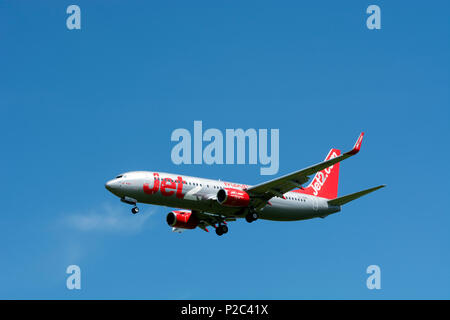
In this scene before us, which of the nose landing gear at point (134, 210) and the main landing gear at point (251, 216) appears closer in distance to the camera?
the nose landing gear at point (134, 210)

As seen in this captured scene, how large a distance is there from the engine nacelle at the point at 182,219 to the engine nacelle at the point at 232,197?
807cm

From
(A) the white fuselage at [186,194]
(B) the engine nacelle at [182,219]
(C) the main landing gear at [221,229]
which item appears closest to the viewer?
(A) the white fuselage at [186,194]

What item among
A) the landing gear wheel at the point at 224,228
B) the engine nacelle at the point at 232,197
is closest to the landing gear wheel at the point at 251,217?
the engine nacelle at the point at 232,197

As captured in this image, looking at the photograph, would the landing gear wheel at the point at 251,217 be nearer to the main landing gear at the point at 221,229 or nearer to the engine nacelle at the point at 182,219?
the main landing gear at the point at 221,229

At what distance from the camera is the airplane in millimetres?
56531

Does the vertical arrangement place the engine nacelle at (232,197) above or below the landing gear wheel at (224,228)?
above

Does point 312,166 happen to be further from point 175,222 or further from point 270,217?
point 175,222

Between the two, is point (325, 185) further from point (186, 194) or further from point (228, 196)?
point (186, 194)

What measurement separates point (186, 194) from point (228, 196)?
3532 millimetres

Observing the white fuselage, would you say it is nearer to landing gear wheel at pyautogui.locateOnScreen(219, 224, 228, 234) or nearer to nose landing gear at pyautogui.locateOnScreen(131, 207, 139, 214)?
nose landing gear at pyautogui.locateOnScreen(131, 207, 139, 214)

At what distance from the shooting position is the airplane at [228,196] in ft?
185
